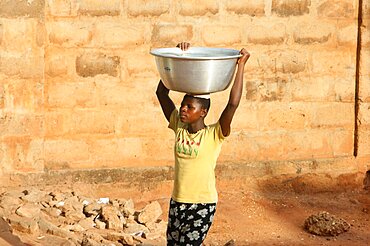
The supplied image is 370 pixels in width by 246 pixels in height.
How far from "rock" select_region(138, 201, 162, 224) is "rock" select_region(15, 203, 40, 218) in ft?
2.53

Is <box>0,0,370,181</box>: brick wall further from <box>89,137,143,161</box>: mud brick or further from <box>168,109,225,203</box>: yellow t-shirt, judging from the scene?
<box>168,109,225,203</box>: yellow t-shirt

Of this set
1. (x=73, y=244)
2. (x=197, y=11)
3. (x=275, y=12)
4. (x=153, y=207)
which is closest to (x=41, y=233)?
(x=73, y=244)

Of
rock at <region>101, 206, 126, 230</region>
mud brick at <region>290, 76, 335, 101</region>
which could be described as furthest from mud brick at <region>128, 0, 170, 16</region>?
rock at <region>101, 206, 126, 230</region>

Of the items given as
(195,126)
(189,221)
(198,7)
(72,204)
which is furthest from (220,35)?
(189,221)

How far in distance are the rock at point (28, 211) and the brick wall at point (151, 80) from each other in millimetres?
654

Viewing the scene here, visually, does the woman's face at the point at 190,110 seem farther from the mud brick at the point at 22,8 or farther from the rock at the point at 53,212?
the mud brick at the point at 22,8

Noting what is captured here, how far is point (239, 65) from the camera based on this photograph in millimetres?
5062

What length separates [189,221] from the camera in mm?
5180

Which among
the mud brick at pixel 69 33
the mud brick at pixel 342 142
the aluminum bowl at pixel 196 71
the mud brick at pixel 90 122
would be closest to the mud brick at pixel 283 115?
the mud brick at pixel 342 142

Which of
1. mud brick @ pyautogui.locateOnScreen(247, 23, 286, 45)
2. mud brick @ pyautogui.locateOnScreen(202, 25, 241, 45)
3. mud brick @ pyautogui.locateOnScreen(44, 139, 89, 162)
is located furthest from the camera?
mud brick @ pyautogui.locateOnScreen(247, 23, 286, 45)

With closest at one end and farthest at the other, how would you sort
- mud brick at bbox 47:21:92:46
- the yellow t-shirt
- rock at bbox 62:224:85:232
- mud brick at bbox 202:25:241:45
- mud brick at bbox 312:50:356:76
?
the yellow t-shirt < rock at bbox 62:224:85:232 < mud brick at bbox 47:21:92:46 < mud brick at bbox 202:25:241:45 < mud brick at bbox 312:50:356:76

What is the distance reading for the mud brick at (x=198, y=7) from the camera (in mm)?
7664

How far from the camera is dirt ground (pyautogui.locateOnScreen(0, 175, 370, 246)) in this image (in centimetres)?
732

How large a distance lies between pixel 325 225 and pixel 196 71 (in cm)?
283
